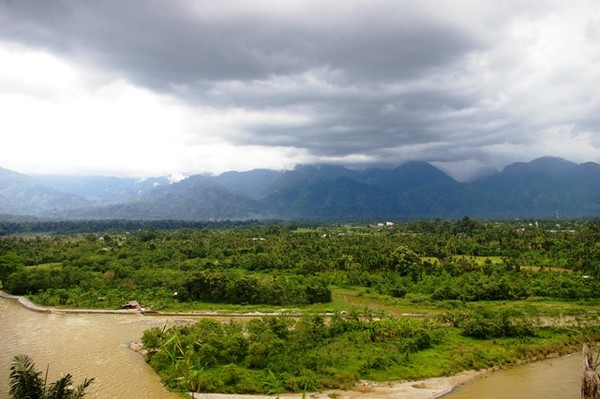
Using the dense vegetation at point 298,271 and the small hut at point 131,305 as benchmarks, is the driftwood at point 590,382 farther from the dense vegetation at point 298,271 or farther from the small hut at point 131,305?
the small hut at point 131,305

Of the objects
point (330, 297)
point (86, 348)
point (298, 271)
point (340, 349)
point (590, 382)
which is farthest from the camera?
point (298, 271)

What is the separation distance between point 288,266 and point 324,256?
10.1 metres

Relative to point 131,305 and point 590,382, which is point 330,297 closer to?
point 131,305

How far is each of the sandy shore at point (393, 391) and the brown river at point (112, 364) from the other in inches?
40.0

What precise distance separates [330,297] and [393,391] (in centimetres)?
2949

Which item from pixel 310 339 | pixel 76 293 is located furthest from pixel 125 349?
pixel 76 293

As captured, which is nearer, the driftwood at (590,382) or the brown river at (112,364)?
the driftwood at (590,382)

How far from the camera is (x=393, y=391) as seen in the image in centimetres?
3203

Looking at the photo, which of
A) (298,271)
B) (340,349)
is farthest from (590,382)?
(298,271)

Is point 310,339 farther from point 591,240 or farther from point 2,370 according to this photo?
point 591,240

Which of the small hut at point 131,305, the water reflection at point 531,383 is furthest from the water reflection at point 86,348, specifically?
the water reflection at point 531,383

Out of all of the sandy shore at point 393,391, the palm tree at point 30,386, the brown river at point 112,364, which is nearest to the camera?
the palm tree at point 30,386

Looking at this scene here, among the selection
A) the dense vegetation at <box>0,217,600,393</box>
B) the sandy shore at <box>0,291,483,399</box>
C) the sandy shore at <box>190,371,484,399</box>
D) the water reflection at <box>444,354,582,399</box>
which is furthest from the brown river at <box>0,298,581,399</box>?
the dense vegetation at <box>0,217,600,393</box>

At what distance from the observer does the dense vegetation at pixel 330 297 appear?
34.9 metres
